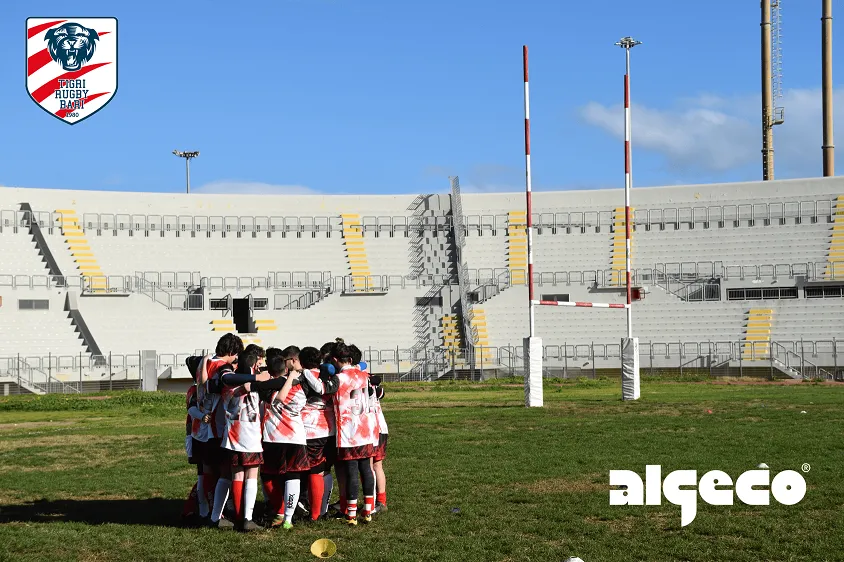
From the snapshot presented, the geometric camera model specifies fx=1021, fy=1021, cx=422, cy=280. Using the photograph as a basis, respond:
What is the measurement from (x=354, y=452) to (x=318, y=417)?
0.48 m

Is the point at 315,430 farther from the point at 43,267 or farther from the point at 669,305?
the point at 43,267

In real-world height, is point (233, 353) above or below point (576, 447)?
above

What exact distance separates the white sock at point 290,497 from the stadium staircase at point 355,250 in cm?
3955

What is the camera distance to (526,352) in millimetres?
23094

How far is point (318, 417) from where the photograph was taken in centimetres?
966

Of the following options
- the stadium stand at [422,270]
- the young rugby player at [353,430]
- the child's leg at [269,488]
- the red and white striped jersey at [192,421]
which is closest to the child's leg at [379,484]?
the young rugby player at [353,430]

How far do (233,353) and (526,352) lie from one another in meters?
14.1

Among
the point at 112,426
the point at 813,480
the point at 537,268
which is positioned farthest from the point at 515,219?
the point at 813,480

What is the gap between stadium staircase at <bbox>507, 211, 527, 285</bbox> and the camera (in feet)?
162

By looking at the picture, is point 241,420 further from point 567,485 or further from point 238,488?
point 567,485

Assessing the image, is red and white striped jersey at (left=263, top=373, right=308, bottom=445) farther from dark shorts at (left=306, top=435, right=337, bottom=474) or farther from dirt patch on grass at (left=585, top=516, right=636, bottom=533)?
dirt patch on grass at (left=585, top=516, right=636, bottom=533)

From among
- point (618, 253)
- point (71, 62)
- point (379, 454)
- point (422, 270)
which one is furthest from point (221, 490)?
point (618, 253)

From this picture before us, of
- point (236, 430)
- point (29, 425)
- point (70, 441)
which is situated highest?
point (236, 430)

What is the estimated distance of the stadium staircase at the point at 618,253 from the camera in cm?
4828
